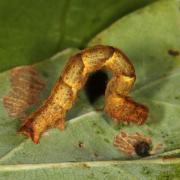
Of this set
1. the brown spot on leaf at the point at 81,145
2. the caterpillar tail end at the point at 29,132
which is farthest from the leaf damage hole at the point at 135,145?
the caterpillar tail end at the point at 29,132

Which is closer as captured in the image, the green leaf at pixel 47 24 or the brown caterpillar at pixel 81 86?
the brown caterpillar at pixel 81 86

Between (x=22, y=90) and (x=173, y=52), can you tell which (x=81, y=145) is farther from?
(x=173, y=52)

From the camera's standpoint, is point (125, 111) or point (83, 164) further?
point (125, 111)

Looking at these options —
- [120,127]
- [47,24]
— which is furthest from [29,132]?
[47,24]

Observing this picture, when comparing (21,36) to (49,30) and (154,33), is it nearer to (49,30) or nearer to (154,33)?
(49,30)

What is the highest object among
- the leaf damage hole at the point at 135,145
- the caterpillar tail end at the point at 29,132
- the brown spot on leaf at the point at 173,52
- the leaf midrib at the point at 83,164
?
the brown spot on leaf at the point at 173,52

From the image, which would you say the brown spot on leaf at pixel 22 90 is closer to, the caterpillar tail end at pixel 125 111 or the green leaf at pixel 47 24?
the green leaf at pixel 47 24

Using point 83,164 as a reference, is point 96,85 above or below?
above
